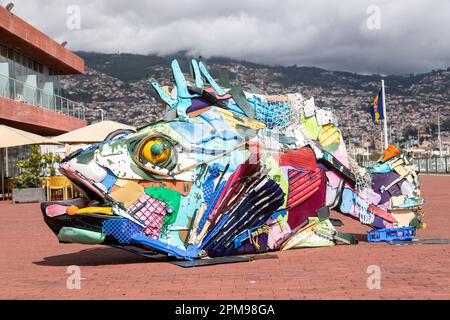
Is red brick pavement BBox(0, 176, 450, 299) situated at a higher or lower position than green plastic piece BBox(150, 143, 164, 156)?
lower

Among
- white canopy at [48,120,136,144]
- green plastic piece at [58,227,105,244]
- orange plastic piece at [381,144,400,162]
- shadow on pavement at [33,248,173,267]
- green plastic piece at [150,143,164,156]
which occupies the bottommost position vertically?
shadow on pavement at [33,248,173,267]

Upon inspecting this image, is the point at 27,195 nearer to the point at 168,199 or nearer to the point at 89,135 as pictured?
the point at 89,135

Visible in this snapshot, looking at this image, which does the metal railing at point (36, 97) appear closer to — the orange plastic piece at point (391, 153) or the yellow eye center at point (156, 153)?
the orange plastic piece at point (391, 153)

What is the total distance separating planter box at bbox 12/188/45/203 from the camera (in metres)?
23.2

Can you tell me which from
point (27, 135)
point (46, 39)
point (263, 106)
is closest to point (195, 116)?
point (263, 106)

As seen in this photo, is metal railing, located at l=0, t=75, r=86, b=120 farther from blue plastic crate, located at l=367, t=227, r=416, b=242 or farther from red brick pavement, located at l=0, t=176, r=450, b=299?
blue plastic crate, located at l=367, t=227, r=416, b=242

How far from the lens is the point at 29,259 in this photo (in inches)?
364

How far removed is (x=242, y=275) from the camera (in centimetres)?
711

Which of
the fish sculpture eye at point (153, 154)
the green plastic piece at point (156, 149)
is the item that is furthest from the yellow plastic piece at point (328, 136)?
the green plastic piece at point (156, 149)

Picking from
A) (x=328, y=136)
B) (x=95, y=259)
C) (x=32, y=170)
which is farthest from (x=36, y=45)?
(x=328, y=136)

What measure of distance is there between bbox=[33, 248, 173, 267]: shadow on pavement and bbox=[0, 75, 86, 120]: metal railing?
18344 millimetres

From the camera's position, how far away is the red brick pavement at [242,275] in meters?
6.11

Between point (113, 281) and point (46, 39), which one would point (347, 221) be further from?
point (46, 39)

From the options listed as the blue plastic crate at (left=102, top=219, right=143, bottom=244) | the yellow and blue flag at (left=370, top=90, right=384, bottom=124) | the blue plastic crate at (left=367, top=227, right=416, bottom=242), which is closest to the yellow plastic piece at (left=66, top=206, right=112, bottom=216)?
the blue plastic crate at (left=102, top=219, right=143, bottom=244)
